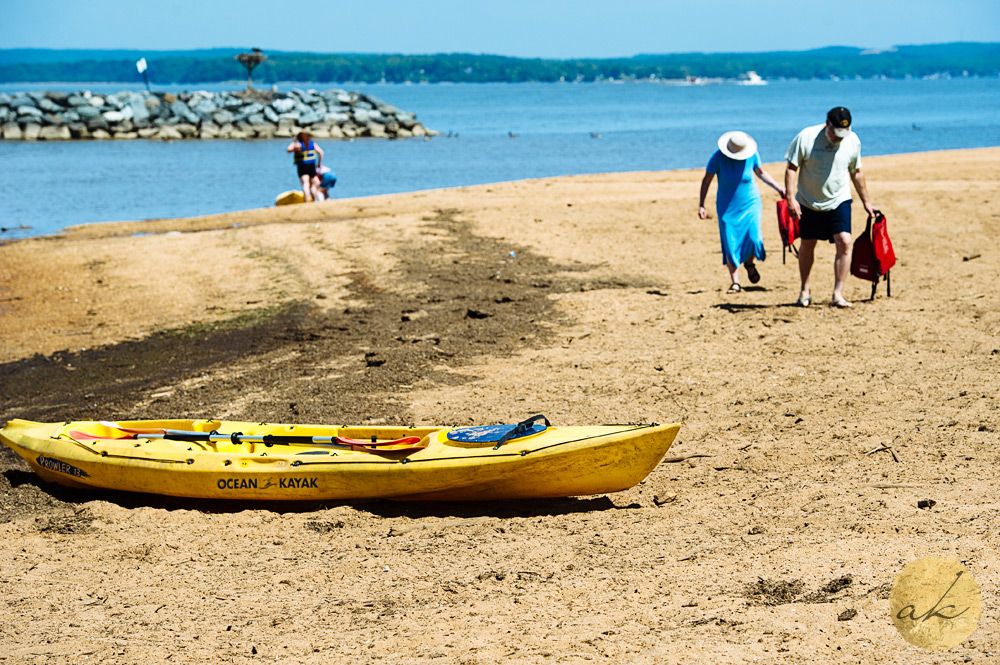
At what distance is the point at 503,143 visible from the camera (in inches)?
1806

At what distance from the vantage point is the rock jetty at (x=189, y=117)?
51250 millimetres

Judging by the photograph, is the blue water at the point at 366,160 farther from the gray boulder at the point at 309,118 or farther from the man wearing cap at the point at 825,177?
the man wearing cap at the point at 825,177

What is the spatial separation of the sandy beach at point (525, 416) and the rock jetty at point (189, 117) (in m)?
39.7

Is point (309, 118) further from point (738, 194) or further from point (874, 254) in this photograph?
point (874, 254)

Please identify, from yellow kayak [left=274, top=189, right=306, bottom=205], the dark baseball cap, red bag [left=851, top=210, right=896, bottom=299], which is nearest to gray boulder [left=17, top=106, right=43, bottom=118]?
yellow kayak [left=274, top=189, right=306, bottom=205]

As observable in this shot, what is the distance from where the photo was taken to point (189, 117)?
53.2 meters

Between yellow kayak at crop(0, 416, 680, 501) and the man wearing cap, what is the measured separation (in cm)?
403

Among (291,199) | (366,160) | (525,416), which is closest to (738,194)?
(525,416)

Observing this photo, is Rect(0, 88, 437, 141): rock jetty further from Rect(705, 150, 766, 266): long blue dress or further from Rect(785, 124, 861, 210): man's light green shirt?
Rect(785, 124, 861, 210): man's light green shirt

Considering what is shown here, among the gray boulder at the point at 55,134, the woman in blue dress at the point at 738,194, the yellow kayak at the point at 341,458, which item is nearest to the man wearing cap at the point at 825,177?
the woman in blue dress at the point at 738,194

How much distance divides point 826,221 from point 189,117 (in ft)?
162

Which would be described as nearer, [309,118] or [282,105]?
[309,118]

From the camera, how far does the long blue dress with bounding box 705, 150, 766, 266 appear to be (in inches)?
384

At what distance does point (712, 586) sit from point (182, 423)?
389cm
